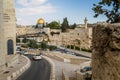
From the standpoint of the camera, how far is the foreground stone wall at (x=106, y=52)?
8.54 ft

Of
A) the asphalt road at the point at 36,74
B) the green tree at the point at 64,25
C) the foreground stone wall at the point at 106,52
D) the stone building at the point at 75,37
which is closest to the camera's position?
the foreground stone wall at the point at 106,52

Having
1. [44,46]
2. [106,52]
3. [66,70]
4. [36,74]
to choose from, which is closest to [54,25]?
[44,46]

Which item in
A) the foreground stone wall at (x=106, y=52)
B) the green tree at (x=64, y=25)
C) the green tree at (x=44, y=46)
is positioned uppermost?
the green tree at (x=64, y=25)

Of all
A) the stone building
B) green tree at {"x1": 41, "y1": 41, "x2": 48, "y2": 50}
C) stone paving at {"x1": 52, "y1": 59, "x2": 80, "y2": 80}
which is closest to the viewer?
stone paving at {"x1": 52, "y1": 59, "x2": 80, "y2": 80}

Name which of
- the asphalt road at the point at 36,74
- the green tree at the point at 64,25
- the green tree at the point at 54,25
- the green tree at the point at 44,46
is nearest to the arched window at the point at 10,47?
the asphalt road at the point at 36,74

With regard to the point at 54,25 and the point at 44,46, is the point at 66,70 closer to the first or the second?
the point at 44,46

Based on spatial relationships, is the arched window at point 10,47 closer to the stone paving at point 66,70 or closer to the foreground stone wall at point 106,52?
the stone paving at point 66,70

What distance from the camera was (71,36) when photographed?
230 feet

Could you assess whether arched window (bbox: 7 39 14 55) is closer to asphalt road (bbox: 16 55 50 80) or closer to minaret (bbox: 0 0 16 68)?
minaret (bbox: 0 0 16 68)

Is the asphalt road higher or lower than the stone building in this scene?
lower

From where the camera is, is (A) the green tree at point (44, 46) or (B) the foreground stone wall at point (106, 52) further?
(A) the green tree at point (44, 46)

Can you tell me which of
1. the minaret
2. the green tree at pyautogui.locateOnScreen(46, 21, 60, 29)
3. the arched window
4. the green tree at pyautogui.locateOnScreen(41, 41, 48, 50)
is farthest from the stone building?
the arched window

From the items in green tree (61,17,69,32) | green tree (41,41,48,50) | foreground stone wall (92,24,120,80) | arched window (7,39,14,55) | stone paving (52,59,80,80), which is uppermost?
green tree (61,17,69,32)

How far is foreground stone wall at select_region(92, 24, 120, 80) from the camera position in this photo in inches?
102
